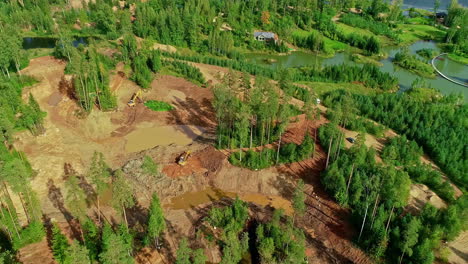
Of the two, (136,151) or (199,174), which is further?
(136,151)

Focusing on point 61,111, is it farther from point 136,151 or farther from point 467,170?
point 467,170

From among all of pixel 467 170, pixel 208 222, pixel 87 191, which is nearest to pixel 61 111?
pixel 87 191

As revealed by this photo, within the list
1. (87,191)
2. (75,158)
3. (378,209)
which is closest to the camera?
(378,209)

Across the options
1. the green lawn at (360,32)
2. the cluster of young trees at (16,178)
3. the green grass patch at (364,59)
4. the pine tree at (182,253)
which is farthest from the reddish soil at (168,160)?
the green lawn at (360,32)

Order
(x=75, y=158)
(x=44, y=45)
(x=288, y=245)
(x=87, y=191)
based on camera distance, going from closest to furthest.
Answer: (x=288, y=245), (x=87, y=191), (x=75, y=158), (x=44, y=45)

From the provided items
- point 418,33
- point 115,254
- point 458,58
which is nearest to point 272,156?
point 115,254

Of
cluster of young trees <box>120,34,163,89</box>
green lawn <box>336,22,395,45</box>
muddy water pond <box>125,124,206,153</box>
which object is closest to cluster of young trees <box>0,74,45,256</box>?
muddy water pond <box>125,124,206,153</box>

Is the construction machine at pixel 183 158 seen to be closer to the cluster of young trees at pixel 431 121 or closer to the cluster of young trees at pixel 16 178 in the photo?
the cluster of young trees at pixel 16 178

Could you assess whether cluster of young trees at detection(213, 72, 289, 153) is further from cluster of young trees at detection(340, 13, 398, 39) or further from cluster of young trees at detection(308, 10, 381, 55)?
cluster of young trees at detection(340, 13, 398, 39)
